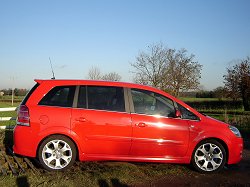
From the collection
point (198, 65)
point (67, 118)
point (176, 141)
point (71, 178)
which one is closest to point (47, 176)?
point (71, 178)

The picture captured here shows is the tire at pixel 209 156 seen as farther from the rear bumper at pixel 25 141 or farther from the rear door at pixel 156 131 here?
the rear bumper at pixel 25 141

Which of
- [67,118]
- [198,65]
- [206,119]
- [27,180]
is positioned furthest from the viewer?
[198,65]

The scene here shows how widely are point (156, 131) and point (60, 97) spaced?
6.48ft

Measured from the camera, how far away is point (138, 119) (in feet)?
21.6

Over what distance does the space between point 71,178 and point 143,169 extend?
1.53 metres

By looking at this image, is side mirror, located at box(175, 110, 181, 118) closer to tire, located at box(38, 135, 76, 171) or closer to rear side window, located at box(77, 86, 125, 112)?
rear side window, located at box(77, 86, 125, 112)

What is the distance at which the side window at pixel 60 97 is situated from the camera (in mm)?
6660

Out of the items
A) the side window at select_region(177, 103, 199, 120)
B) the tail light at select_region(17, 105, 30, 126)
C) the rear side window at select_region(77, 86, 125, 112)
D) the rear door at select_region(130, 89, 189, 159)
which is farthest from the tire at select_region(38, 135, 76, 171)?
the side window at select_region(177, 103, 199, 120)

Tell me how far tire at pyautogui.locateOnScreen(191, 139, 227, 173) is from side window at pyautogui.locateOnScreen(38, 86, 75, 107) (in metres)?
2.66

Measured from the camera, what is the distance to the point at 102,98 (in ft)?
22.1

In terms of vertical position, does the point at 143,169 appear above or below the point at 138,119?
below

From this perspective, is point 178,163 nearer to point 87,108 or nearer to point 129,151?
point 129,151

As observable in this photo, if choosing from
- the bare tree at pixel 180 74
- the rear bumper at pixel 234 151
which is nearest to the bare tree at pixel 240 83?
the bare tree at pixel 180 74

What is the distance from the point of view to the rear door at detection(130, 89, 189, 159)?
21.5 ft
